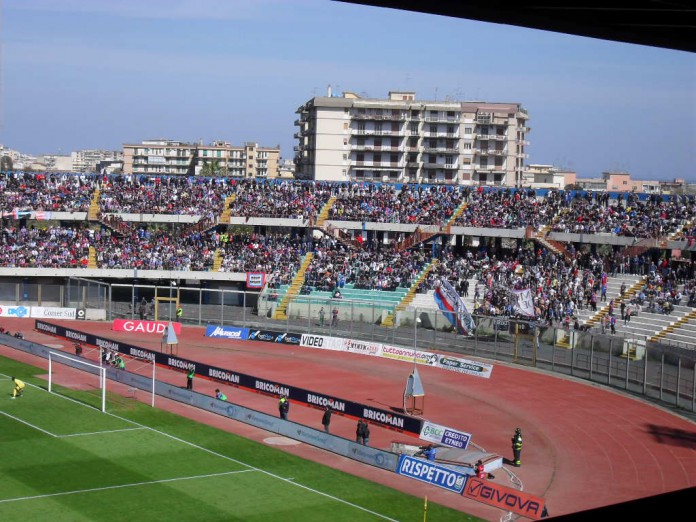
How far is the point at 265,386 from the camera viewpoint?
42.5 meters

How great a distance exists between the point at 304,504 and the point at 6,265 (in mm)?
47508

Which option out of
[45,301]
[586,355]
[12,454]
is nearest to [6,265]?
[45,301]

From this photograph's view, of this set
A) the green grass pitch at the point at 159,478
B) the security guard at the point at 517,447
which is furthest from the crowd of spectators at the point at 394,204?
the security guard at the point at 517,447

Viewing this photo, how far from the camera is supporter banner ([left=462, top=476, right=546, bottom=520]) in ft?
85.6

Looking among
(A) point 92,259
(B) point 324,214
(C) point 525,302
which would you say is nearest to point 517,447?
(C) point 525,302

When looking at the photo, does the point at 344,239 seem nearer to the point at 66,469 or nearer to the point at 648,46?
the point at 66,469

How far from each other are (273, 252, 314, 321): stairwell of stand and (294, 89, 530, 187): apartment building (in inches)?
1646

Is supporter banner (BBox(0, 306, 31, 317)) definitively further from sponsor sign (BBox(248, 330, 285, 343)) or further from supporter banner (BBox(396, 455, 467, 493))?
supporter banner (BBox(396, 455, 467, 493))

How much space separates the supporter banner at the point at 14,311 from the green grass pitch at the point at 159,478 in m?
27.7

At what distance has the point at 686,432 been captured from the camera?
3862 cm

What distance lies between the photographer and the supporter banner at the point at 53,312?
213 feet

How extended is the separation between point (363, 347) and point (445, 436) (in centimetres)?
2354

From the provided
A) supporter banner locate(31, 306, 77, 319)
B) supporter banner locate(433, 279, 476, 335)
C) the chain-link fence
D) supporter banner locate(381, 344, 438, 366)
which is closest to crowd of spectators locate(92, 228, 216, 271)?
the chain-link fence

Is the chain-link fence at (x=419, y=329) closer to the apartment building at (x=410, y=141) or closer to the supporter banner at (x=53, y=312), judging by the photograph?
the supporter banner at (x=53, y=312)
